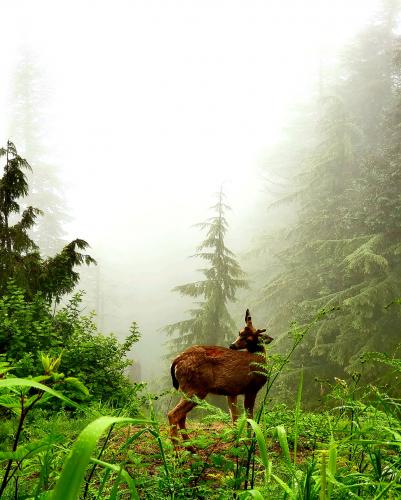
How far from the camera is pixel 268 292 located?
645 inches

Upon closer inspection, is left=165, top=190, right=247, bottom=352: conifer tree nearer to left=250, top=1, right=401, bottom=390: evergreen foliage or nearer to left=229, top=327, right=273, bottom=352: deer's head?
left=250, top=1, right=401, bottom=390: evergreen foliage

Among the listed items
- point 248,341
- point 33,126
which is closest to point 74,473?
point 248,341

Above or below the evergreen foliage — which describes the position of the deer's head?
below

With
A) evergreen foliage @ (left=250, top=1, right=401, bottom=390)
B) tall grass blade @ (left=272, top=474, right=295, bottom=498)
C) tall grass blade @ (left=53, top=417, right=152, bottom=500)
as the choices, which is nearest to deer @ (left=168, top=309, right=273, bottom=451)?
tall grass blade @ (left=272, top=474, right=295, bottom=498)

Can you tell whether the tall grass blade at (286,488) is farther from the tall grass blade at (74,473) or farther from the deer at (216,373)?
the deer at (216,373)

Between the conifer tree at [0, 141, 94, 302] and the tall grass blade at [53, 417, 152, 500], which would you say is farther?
the conifer tree at [0, 141, 94, 302]

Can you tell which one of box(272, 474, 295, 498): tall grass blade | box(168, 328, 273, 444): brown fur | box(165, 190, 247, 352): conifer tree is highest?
box(165, 190, 247, 352): conifer tree

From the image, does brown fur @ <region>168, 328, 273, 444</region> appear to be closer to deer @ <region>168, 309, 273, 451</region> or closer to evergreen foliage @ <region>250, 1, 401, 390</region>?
deer @ <region>168, 309, 273, 451</region>

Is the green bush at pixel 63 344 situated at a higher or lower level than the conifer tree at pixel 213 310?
lower

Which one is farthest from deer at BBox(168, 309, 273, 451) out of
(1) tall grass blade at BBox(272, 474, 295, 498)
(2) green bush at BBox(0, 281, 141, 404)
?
(1) tall grass blade at BBox(272, 474, 295, 498)

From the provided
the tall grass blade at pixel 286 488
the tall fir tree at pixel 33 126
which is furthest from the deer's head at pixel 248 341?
the tall fir tree at pixel 33 126

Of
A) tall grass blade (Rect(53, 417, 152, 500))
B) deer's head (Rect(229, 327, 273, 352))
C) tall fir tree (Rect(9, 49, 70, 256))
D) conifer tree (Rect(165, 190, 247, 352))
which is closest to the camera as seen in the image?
tall grass blade (Rect(53, 417, 152, 500))

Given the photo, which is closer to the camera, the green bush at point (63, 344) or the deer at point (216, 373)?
the deer at point (216, 373)

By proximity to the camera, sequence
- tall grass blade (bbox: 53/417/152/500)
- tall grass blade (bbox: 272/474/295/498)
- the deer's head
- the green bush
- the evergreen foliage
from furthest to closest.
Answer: the evergreen foliage < the green bush < the deer's head < tall grass blade (bbox: 272/474/295/498) < tall grass blade (bbox: 53/417/152/500)
